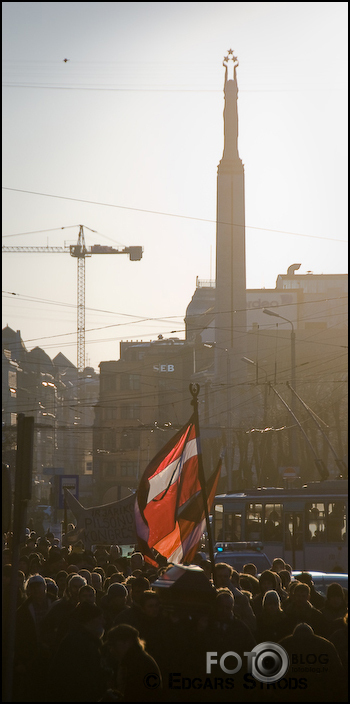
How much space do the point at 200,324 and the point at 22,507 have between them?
305ft

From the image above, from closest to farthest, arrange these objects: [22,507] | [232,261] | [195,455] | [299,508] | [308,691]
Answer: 1. [308,691]
2. [22,507]
3. [195,455]
4. [299,508]
5. [232,261]

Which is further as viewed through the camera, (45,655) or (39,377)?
(39,377)

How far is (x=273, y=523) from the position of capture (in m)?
24.4

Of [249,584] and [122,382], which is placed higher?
[122,382]

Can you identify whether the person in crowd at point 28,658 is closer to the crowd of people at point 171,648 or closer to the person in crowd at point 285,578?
the crowd of people at point 171,648

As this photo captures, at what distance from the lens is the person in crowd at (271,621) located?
8.27 m

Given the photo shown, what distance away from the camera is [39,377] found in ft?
536

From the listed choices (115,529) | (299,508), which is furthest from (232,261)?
(115,529)

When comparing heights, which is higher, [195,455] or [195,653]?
→ [195,455]

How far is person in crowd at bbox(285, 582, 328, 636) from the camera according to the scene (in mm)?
8320

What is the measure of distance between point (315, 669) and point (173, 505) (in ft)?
17.3

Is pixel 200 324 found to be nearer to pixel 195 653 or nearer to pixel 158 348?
pixel 158 348

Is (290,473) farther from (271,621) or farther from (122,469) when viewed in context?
(122,469)

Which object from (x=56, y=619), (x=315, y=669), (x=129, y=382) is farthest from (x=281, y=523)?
(x=129, y=382)
